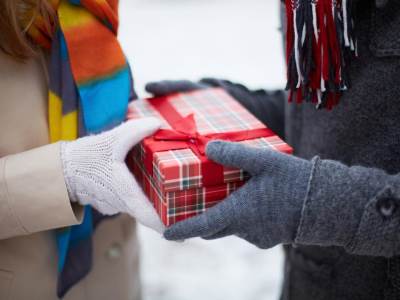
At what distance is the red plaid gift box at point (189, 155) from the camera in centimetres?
70

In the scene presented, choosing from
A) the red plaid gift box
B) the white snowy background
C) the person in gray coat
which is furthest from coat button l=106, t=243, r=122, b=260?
the white snowy background

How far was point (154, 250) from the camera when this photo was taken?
1881 mm

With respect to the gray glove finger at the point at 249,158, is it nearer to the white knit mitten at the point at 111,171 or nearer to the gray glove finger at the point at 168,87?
the white knit mitten at the point at 111,171

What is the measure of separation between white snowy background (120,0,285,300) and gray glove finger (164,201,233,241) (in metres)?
1.01

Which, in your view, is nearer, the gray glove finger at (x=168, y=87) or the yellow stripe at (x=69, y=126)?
the yellow stripe at (x=69, y=126)

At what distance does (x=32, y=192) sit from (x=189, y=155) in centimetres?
25

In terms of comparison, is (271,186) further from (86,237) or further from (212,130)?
(86,237)

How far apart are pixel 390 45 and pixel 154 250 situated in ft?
4.37

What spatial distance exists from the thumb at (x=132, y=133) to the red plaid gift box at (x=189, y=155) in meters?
0.01

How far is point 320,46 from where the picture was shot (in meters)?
0.77

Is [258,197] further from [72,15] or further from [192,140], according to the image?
[72,15]

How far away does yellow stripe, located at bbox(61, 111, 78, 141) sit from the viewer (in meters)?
0.82

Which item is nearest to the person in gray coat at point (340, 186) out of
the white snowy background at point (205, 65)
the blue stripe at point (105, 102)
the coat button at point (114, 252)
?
the blue stripe at point (105, 102)

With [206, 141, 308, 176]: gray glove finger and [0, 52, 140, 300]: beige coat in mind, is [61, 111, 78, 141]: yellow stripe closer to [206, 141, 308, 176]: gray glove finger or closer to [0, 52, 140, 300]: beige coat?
[0, 52, 140, 300]: beige coat
